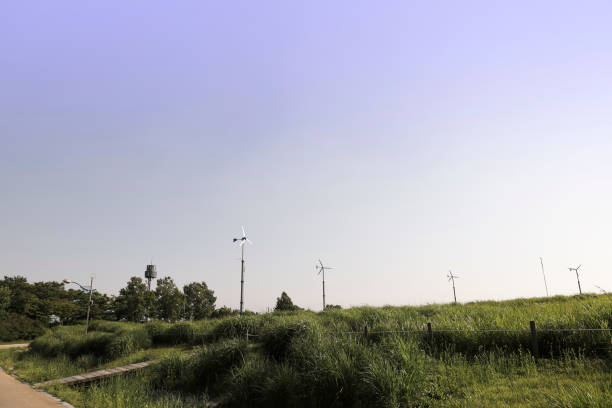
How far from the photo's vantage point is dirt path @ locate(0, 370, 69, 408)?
11820mm

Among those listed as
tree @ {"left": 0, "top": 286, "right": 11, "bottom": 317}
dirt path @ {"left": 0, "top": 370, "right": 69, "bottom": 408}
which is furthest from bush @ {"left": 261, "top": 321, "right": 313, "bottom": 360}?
tree @ {"left": 0, "top": 286, "right": 11, "bottom": 317}

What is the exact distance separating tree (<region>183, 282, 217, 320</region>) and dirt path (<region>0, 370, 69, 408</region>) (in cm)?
6255

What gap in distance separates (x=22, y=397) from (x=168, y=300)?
5530 cm

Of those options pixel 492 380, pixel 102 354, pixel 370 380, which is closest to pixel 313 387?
pixel 370 380

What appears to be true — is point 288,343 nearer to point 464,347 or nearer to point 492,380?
point 464,347

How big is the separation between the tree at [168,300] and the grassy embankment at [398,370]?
1891 inches

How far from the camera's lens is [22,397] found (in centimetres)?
1323

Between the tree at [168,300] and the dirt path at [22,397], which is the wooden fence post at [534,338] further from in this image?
the tree at [168,300]

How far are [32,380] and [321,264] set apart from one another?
150ft

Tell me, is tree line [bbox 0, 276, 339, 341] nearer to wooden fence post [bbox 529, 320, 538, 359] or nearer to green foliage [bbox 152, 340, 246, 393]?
green foliage [bbox 152, 340, 246, 393]

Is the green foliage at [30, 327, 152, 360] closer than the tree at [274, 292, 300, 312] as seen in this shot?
Yes

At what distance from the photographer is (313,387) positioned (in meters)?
11.1

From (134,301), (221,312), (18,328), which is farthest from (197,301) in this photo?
(18,328)

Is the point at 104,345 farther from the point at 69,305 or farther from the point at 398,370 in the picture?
the point at 69,305
